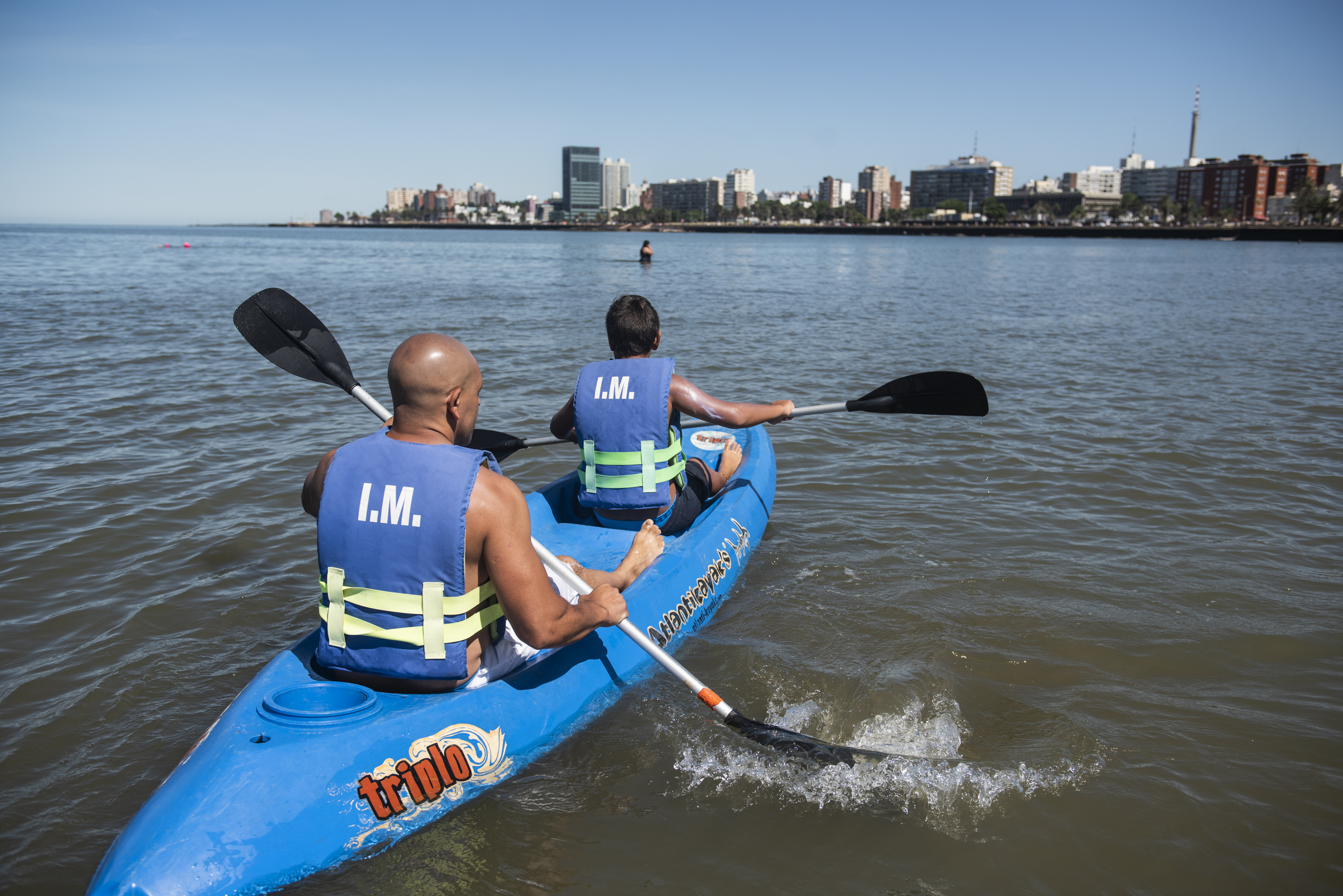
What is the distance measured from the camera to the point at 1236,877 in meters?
3.03

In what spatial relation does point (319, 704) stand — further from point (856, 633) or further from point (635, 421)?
point (856, 633)

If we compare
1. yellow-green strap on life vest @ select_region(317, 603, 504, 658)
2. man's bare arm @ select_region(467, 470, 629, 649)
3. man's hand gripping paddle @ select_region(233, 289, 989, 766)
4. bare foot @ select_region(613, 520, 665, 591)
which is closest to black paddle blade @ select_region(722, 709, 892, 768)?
man's hand gripping paddle @ select_region(233, 289, 989, 766)

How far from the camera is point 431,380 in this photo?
2.69 metres

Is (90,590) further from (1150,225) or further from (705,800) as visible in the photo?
(1150,225)

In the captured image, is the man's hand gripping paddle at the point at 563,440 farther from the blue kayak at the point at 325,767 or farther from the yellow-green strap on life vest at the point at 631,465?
the yellow-green strap on life vest at the point at 631,465

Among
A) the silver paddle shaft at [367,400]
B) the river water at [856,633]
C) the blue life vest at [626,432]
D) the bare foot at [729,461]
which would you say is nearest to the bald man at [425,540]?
the river water at [856,633]

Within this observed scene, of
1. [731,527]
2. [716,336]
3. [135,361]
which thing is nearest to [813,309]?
[716,336]

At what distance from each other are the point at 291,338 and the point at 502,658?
2.55 m

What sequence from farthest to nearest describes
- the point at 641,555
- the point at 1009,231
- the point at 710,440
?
the point at 1009,231 → the point at 710,440 → the point at 641,555

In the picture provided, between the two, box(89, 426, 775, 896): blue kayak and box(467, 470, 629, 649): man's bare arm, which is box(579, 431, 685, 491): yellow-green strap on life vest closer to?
box(89, 426, 775, 896): blue kayak

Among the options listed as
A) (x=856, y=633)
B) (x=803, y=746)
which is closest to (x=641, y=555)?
(x=803, y=746)

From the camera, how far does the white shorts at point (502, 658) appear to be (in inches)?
127

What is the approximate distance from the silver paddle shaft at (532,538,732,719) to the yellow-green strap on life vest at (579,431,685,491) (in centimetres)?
112

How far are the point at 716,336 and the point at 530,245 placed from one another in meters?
68.1
